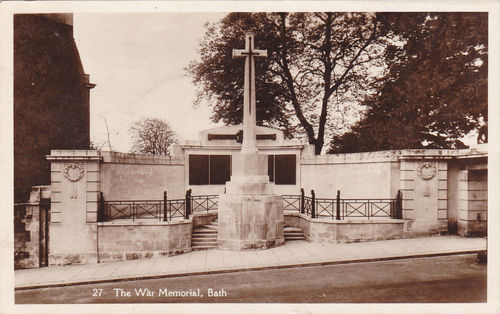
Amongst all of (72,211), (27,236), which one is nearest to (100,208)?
(72,211)

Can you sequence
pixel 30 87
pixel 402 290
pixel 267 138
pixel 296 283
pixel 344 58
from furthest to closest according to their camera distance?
pixel 344 58 → pixel 267 138 → pixel 30 87 → pixel 296 283 → pixel 402 290

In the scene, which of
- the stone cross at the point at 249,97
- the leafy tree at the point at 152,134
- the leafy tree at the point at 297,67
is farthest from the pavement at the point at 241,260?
the leafy tree at the point at 152,134

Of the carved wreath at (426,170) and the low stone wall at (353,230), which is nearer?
the low stone wall at (353,230)

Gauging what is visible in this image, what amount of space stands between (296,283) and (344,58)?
1484 cm

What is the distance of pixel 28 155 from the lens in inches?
520

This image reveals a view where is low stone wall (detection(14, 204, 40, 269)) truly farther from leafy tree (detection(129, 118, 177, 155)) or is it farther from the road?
leafy tree (detection(129, 118, 177, 155))

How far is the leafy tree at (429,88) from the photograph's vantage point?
418 inches

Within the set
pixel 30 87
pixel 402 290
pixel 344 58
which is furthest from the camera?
pixel 344 58

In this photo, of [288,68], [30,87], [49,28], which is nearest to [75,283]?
[30,87]

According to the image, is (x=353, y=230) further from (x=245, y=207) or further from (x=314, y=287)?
(x=314, y=287)

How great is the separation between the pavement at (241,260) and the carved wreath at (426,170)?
236 centimetres

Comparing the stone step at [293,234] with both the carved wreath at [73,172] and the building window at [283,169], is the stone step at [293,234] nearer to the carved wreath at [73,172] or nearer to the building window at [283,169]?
the building window at [283,169]

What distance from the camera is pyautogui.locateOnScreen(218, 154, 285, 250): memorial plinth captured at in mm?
12930

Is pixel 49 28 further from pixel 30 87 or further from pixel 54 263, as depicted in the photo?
pixel 54 263
